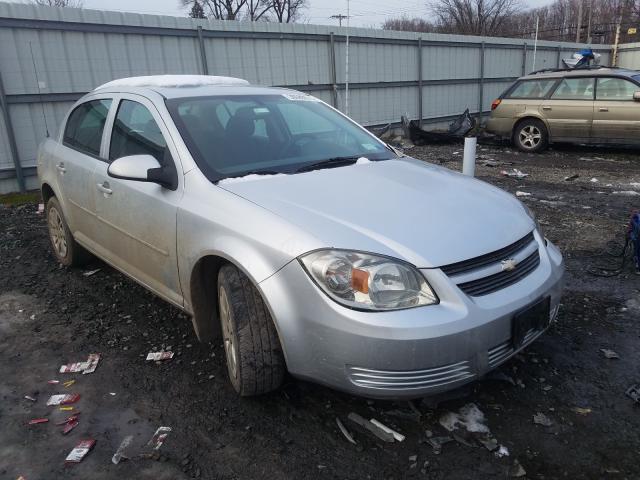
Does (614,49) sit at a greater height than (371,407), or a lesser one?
greater

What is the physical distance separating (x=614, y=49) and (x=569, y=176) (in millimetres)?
17318

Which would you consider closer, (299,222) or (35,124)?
(299,222)

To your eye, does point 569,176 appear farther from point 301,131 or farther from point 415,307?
point 415,307

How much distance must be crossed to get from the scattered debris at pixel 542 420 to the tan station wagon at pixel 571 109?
345 inches

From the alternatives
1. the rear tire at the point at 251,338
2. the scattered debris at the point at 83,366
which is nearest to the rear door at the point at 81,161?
the scattered debris at the point at 83,366

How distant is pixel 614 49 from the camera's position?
21859 millimetres

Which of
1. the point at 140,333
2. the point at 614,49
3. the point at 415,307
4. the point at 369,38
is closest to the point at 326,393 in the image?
the point at 415,307

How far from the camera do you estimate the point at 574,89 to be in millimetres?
10102

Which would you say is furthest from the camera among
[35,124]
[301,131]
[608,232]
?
[35,124]

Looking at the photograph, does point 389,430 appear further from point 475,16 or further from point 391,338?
point 475,16

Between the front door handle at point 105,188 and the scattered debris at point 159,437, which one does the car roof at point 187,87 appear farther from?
the scattered debris at point 159,437

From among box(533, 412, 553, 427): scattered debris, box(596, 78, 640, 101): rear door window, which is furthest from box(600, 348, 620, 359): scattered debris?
box(596, 78, 640, 101): rear door window

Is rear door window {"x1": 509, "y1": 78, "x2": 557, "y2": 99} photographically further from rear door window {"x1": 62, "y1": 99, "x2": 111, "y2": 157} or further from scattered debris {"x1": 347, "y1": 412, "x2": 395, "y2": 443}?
scattered debris {"x1": 347, "y1": 412, "x2": 395, "y2": 443}

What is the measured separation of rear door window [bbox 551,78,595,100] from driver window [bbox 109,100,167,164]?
30.0 feet
